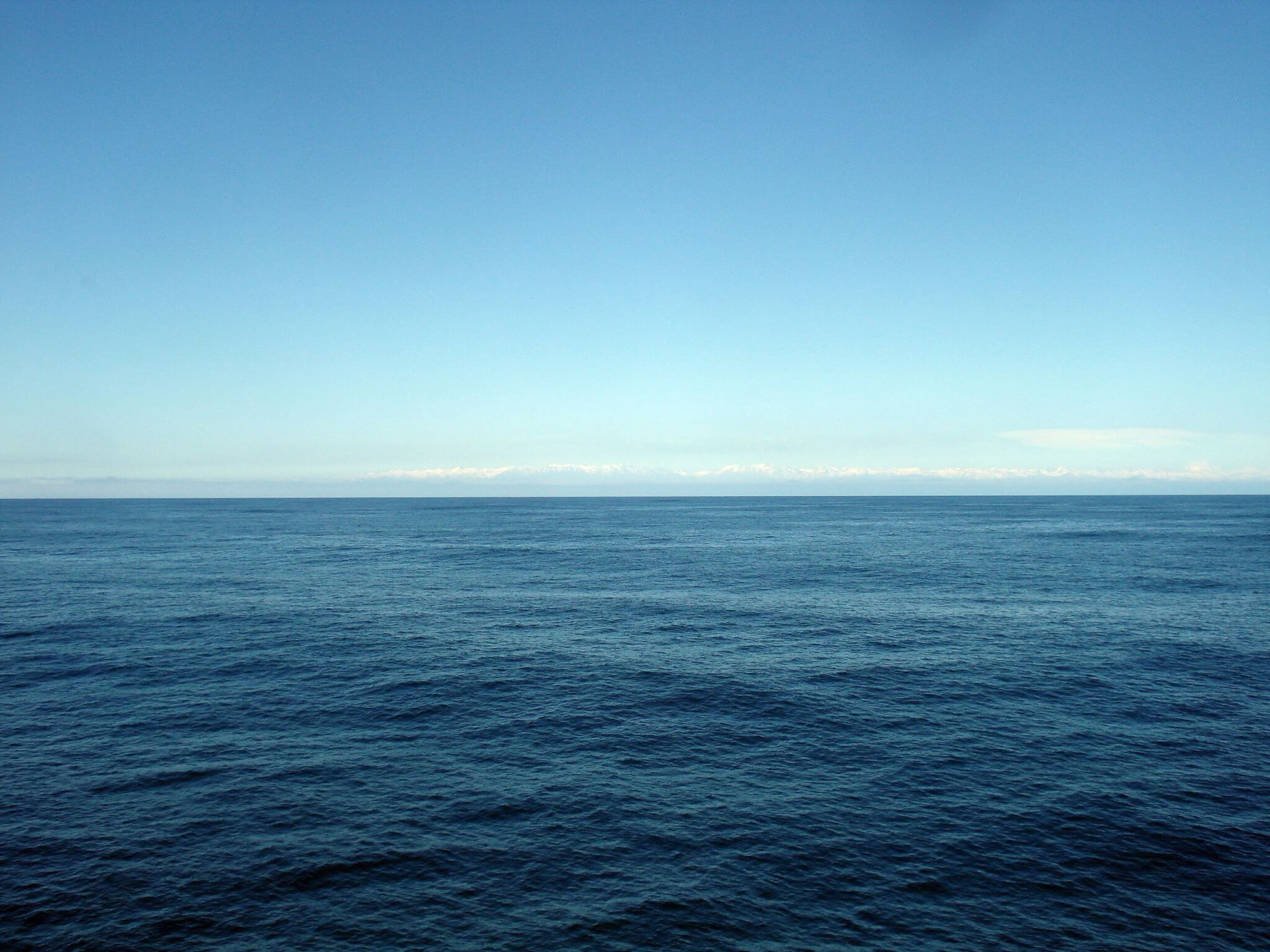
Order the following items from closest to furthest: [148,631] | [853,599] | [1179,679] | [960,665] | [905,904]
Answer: [905,904] → [1179,679] → [960,665] → [148,631] → [853,599]

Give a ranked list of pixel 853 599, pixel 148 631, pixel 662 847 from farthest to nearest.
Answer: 1. pixel 853 599
2. pixel 148 631
3. pixel 662 847

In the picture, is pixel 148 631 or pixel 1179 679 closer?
pixel 1179 679

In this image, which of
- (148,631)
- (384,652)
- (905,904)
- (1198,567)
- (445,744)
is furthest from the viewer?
(1198,567)

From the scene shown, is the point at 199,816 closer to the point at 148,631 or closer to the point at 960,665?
the point at 148,631

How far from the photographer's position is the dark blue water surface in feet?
94.0

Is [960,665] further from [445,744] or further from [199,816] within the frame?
[199,816]

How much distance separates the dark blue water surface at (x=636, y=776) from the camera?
28656 mm

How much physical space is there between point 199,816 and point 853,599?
71909 millimetres

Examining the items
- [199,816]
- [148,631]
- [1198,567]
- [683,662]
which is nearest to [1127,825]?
[683,662]

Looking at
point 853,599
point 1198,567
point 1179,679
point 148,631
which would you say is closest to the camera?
point 1179,679

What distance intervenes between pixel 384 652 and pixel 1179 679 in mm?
63936

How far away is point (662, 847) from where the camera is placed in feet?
109

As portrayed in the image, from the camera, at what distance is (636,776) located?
40.3m

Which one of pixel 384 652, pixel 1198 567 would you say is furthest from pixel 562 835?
pixel 1198 567
